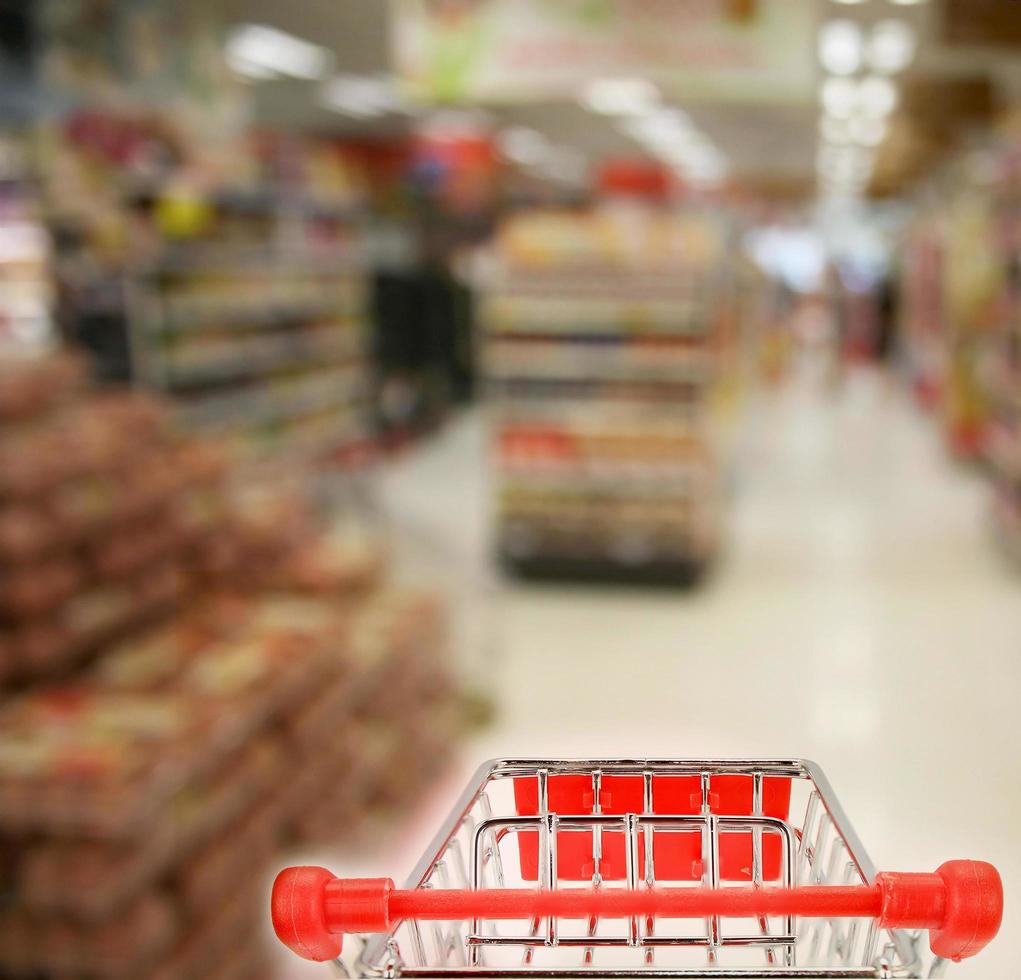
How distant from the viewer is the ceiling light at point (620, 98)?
9930 mm

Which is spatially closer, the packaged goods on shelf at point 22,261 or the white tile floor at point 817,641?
the white tile floor at point 817,641

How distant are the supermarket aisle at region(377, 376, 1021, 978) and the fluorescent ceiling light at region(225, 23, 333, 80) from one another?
143 inches

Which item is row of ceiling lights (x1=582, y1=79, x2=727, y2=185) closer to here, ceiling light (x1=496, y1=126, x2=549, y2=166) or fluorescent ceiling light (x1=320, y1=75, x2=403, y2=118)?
ceiling light (x1=496, y1=126, x2=549, y2=166)

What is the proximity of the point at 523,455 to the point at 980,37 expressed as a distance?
4894mm

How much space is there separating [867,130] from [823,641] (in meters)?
7.80

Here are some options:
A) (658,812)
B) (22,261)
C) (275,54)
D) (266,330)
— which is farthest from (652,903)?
(266,330)

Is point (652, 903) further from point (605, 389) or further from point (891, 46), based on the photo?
point (891, 46)

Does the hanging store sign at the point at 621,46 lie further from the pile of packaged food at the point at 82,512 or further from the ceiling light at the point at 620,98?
the ceiling light at the point at 620,98

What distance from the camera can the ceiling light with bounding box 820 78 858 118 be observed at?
8914 millimetres

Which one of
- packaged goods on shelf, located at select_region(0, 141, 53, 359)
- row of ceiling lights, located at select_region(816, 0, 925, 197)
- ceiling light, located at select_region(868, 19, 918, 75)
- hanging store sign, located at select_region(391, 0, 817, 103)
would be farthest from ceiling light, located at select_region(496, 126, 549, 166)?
hanging store sign, located at select_region(391, 0, 817, 103)

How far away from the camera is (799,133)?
41.7ft

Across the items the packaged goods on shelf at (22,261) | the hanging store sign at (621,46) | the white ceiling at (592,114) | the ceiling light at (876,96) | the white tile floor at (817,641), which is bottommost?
the white tile floor at (817,641)

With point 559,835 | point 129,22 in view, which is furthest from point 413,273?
point 559,835

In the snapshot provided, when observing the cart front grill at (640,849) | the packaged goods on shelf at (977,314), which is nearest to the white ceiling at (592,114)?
the packaged goods on shelf at (977,314)
